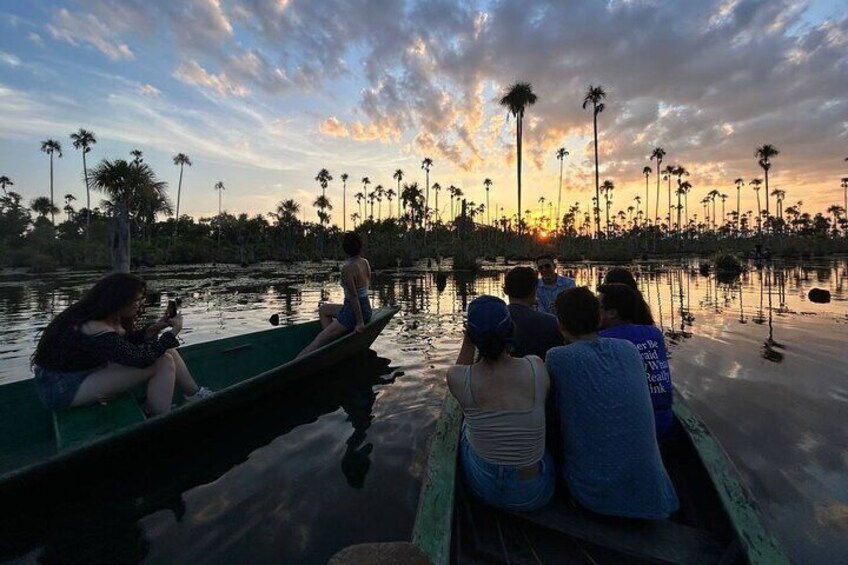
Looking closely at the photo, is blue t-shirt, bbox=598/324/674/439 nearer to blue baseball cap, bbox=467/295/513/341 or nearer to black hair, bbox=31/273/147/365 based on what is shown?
blue baseball cap, bbox=467/295/513/341

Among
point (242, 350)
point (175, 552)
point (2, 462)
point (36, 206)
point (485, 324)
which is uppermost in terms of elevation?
point (36, 206)

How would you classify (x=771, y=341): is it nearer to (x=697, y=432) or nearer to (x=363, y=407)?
(x=697, y=432)

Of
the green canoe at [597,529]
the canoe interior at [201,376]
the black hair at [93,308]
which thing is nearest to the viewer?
the green canoe at [597,529]

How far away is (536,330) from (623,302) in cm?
Result: 67

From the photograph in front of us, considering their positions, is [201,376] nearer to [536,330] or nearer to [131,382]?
[131,382]

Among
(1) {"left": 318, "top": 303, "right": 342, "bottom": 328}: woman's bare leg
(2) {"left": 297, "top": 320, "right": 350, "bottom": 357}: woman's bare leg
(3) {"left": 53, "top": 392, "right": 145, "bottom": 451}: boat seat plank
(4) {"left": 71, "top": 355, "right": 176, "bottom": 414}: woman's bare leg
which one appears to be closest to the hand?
(4) {"left": 71, "top": 355, "right": 176, "bottom": 414}: woman's bare leg

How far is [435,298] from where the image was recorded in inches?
696

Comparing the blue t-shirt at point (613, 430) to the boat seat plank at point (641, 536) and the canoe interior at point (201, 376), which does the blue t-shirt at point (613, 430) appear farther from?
the canoe interior at point (201, 376)

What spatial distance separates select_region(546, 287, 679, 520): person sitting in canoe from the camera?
2422mm

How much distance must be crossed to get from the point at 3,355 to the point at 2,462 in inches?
245

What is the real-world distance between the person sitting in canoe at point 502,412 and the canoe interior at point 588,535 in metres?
0.15

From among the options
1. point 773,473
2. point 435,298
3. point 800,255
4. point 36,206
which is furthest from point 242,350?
point 36,206

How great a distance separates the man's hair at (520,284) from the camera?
11.7ft

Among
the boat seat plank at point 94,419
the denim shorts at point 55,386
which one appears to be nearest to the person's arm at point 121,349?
the denim shorts at point 55,386
